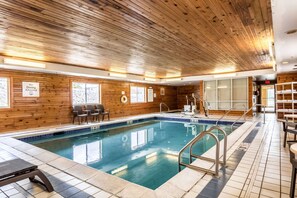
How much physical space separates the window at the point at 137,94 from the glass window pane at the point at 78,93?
10.8ft

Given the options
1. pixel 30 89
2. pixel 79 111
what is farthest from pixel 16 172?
pixel 79 111

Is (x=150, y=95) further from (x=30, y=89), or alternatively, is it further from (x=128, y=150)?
(x=128, y=150)

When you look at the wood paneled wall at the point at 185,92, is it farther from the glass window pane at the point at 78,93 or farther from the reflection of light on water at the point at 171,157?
the reflection of light on water at the point at 171,157

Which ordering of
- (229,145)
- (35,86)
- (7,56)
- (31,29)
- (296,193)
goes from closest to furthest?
(296,193), (31,29), (229,145), (7,56), (35,86)

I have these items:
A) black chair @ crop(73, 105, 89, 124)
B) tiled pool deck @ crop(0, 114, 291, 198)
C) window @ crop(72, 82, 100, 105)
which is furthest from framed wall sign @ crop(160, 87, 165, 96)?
tiled pool deck @ crop(0, 114, 291, 198)

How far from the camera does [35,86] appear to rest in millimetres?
6809

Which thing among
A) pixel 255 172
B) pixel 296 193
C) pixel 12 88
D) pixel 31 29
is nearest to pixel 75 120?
pixel 12 88

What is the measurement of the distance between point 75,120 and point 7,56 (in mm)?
3985

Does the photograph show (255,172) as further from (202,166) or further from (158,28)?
(158,28)

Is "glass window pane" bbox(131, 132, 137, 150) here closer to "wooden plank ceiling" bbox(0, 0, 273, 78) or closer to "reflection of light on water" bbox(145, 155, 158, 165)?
"reflection of light on water" bbox(145, 155, 158, 165)

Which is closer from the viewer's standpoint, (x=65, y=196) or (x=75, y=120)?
(x=65, y=196)

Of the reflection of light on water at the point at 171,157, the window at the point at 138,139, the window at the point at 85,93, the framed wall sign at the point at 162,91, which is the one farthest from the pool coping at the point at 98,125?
the reflection of light on water at the point at 171,157

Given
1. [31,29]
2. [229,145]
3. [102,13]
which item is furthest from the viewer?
[229,145]

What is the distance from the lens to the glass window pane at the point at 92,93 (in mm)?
8758
